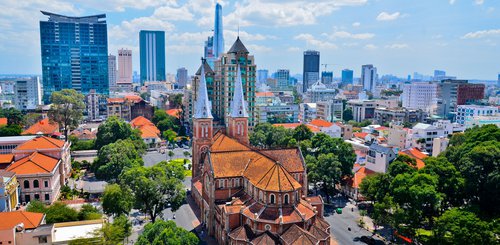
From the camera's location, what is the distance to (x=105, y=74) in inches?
7495

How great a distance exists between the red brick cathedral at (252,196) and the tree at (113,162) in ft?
42.9

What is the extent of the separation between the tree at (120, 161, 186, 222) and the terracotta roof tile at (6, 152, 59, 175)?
17.5m

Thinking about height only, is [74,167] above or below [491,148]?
below

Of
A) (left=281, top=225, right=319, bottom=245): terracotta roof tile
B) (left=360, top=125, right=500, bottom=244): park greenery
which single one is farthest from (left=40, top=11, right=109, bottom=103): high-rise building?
(left=281, top=225, right=319, bottom=245): terracotta roof tile

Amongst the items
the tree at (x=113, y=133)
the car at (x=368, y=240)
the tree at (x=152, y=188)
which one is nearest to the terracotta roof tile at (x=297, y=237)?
the car at (x=368, y=240)

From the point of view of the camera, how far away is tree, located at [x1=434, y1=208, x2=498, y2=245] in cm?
3909

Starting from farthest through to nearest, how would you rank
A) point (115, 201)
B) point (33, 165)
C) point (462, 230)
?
point (33, 165)
point (115, 201)
point (462, 230)

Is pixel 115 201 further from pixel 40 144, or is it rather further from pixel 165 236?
pixel 40 144

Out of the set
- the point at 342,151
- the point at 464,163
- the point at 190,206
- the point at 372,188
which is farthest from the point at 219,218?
the point at 464,163

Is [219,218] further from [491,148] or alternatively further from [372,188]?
[491,148]

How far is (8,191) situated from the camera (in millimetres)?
50531

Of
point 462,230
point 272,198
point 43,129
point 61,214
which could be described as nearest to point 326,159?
point 272,198

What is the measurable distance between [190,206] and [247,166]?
53.9ft

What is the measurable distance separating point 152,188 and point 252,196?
13072 mm
